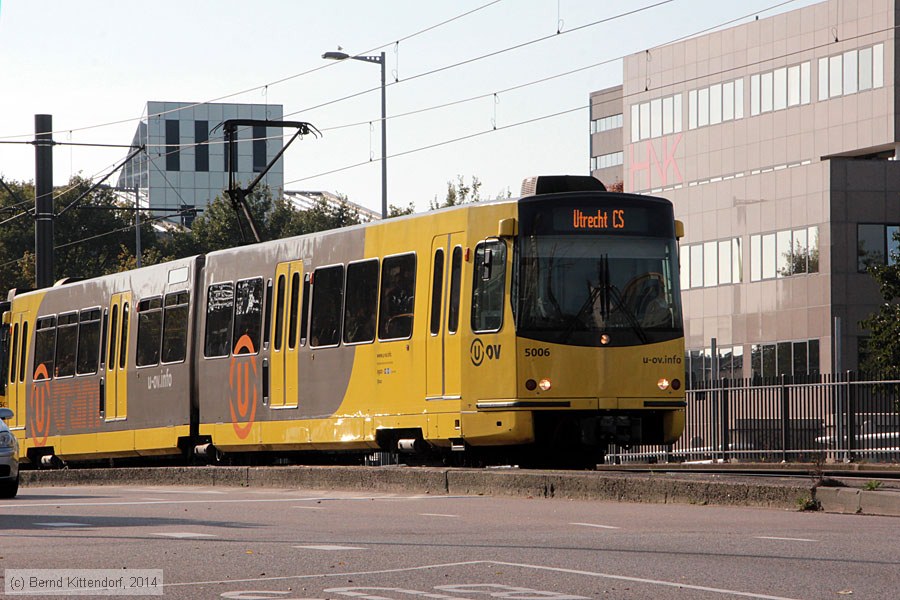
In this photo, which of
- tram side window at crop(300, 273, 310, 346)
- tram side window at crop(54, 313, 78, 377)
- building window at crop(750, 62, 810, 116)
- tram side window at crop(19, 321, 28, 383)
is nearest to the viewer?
tram side window at crop(300, 273, 310, 346)

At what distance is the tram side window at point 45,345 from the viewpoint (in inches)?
1223

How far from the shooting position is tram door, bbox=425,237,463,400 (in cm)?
2034

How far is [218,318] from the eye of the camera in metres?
25.7

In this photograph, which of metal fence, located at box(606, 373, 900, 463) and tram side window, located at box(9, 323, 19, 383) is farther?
tram side window, located at box(9, 323, 19, 383)

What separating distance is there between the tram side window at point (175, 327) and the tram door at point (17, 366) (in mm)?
6132

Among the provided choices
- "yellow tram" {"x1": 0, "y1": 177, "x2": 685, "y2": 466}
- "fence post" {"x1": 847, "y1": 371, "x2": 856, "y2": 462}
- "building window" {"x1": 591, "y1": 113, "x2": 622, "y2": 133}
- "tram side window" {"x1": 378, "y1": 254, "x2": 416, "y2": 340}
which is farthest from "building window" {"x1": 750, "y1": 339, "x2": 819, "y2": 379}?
"building window" {"x1": 591, "y1": 113, "x2": 622, "y2": 133}

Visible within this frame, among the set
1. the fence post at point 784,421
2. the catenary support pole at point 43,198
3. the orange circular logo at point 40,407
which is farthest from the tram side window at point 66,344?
the fence post at point 784,421

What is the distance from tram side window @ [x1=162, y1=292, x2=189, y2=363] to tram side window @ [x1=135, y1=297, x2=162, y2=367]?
241 millimetres

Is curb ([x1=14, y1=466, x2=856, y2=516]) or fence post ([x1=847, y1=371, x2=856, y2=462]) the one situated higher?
fence post ([x1=847, y1=371, x2=856, y2=462])

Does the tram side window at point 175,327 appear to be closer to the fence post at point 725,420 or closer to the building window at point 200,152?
the fence post at point 725,420

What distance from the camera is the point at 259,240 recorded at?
89.0ft

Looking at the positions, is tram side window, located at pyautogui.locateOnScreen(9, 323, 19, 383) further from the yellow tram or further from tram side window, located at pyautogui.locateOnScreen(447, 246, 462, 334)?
tram side window, located at pyautogui.locateOnScreen(447, 246, 462, 334)

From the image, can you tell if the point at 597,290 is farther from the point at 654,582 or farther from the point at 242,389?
the point at 654,582

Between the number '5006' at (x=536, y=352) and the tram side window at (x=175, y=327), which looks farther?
the tram side window at (x=175, y=327)
